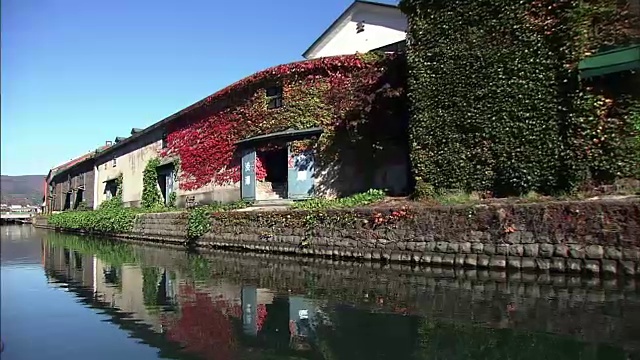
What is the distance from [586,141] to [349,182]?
8.94m

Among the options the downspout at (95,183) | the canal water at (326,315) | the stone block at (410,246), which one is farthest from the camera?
the downspout at (95,183)

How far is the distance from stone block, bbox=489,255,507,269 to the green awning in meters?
4.54

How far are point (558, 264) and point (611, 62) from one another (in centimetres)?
459

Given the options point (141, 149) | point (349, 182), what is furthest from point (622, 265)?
point (141, 149)

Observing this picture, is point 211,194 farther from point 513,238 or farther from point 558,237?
point 558,237

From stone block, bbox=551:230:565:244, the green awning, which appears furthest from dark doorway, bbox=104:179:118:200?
stone block, bbox=551:230:565:244

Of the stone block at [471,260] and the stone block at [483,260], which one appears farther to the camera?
the stone block at [471,260]

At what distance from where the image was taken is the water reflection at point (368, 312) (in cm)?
552

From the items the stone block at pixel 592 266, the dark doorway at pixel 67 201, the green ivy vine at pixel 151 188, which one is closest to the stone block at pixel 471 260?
the stone block at pixel 592 266

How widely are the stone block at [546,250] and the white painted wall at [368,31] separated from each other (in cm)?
1880

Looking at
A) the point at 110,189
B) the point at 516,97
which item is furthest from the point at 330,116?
the point at 110,189

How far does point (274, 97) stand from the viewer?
829 inches

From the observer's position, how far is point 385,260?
1266cm

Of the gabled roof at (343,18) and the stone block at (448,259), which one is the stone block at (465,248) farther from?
the gabled roof at (343,18)
